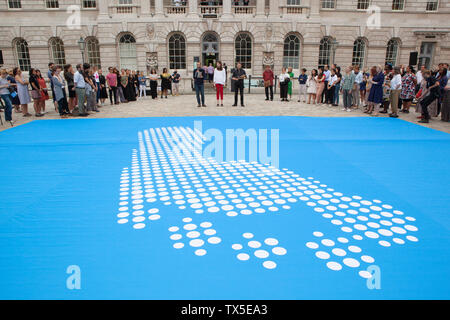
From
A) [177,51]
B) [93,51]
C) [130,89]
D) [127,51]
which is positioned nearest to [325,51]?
[177,51]

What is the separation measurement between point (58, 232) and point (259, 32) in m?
23.7

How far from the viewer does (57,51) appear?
25.3 m

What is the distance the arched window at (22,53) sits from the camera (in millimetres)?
24969

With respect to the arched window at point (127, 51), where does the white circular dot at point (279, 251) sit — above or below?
below

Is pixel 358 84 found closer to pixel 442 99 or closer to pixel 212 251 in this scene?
pixel 442 99

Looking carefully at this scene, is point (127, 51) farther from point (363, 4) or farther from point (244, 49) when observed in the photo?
point (363, 4)

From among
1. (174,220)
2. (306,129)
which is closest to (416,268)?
(174,220)

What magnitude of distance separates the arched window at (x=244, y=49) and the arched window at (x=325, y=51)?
235 inches

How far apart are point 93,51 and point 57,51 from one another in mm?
2770

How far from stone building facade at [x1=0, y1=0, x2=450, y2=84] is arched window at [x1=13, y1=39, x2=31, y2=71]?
7 centimetres

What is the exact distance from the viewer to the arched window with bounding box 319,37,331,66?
84.4 ft

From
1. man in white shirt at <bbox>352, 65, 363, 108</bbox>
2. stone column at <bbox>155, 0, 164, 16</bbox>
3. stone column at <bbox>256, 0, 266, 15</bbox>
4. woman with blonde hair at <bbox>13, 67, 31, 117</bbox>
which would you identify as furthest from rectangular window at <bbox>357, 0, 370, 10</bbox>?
woman with blonde hair at <bbox>13, 67, 31, 117</bbox>

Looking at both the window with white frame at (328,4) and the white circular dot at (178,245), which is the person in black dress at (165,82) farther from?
the white circular dot at (178,245)

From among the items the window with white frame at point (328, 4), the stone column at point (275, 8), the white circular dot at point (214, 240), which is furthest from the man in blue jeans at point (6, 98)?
the window with white frame at point (328, 4)
